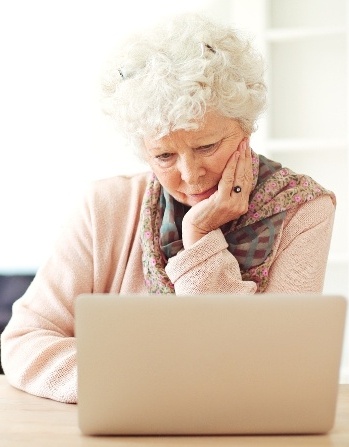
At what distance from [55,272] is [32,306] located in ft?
0.32

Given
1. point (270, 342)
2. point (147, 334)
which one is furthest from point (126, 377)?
point (270, 342)

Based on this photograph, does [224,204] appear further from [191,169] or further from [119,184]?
[119,184]

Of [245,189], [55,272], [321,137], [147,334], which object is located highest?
[147,334]

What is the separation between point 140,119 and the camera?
181 cm

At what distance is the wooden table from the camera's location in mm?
1123

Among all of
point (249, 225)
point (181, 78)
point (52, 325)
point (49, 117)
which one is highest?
point (181, 78)

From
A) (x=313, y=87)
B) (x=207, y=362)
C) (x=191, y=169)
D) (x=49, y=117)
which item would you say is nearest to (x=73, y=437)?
(x=207, y=362)

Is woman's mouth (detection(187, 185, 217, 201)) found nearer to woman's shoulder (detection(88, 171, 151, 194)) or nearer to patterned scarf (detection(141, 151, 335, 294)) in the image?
patterned scarf (detection(141, 151, 335, 294))

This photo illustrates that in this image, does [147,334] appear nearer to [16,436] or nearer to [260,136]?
[16,436]

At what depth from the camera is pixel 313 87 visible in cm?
348

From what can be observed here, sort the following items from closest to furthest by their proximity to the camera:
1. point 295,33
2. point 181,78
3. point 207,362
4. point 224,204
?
point 207,362 → point 181,78 → point 224,204 → point 295,33

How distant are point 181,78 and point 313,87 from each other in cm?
182

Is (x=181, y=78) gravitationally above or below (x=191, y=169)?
above

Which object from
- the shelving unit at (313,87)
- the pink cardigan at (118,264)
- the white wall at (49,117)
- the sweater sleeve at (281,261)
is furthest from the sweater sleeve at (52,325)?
the white wall at (49,117)
